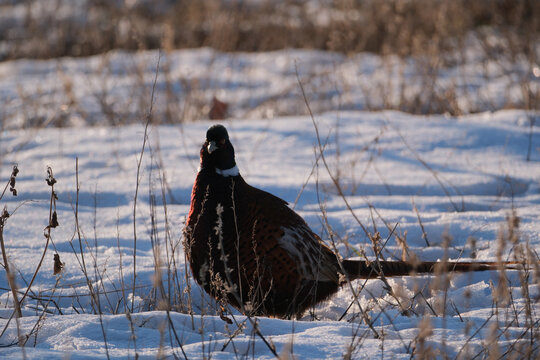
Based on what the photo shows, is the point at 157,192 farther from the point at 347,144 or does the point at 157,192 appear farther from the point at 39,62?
the point at 39,62

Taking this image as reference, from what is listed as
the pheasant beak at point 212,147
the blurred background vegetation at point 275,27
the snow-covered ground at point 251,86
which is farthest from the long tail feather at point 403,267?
the blurred background vegetation at point 275,27

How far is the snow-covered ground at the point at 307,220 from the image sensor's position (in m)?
Result: 1.94

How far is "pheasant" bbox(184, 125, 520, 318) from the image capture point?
8.77 ft

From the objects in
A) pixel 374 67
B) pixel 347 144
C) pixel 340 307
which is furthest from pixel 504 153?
pixel 374 67

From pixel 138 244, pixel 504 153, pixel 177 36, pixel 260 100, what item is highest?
pixel 177 36

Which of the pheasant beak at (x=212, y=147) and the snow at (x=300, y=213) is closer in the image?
the snow at (x=300, y=213)

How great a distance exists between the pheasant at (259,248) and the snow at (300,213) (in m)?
0.11

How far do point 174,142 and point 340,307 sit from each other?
266cm

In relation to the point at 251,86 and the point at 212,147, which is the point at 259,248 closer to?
the point at 212,147

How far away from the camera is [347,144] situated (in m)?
4.94

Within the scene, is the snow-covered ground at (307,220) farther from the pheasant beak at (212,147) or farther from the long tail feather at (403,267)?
the pheasant beak at (212,147)

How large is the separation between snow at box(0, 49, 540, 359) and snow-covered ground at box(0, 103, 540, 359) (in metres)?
0.01

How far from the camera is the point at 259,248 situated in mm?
2719

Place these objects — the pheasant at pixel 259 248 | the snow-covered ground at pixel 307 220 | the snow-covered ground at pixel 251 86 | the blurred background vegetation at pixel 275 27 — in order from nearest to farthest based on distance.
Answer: the snow-covered ground at pixel 307 220, the pheasant at pixel 259 248, the snow-covered ground at pixel 251 86, the blurred background vegetation at pixel 275 27
